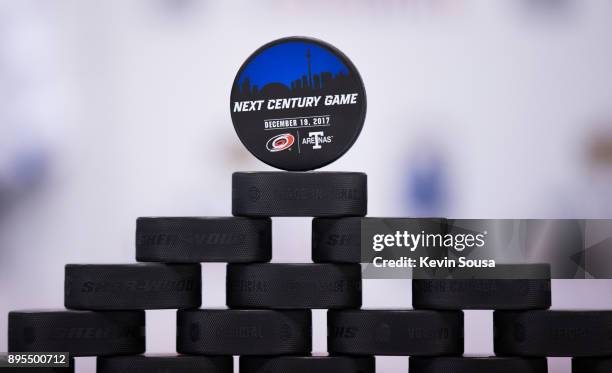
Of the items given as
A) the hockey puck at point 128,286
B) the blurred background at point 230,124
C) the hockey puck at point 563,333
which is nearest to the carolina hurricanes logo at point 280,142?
the hockey puck at point 128,286

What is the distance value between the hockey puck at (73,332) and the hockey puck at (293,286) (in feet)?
1.54

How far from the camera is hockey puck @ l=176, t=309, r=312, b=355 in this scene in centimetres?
346

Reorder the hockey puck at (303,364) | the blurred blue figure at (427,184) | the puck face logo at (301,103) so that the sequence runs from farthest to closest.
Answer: the blurred blue figure at (427,184) → the puck face logo at (301,103) → the hockey puck at (303,364)

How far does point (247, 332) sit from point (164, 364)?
1.05 ft

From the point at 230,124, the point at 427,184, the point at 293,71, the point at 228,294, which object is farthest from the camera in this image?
the point at 230,124

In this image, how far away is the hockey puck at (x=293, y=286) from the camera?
11.4 feet

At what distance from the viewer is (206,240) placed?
11.5 ft

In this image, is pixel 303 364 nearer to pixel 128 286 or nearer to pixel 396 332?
pixel 396 332

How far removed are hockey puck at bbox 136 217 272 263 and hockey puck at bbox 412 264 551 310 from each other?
646mm

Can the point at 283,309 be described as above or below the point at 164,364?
above

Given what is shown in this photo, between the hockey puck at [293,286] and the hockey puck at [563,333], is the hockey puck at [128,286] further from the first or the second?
the hockey puck at [563,333]

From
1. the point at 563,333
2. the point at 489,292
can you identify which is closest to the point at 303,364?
the point at 489,292

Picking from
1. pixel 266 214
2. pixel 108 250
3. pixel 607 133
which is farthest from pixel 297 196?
pixel 607 133

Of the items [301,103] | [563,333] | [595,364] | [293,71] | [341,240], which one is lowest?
[595,364]
